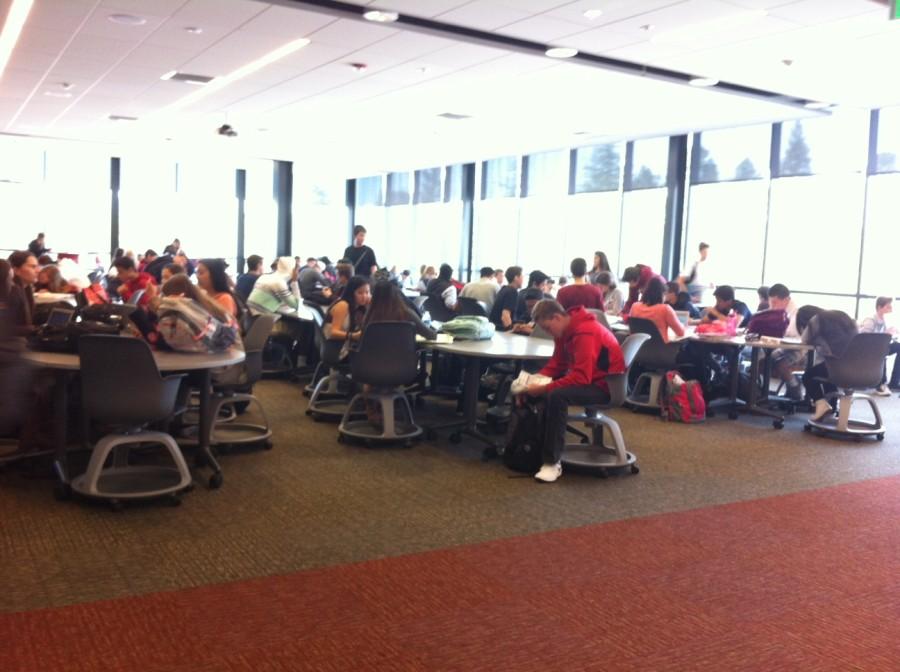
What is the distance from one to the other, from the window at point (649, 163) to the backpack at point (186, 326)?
384 inches

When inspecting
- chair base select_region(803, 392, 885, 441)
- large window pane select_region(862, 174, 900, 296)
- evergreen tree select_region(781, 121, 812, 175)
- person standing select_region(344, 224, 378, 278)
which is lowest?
chair base select_region(803, 392, 885, 441)

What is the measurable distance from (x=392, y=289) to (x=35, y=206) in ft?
45.4

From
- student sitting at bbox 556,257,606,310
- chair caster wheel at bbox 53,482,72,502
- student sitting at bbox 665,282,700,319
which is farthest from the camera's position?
student sitting at bbox 665,282,700,319

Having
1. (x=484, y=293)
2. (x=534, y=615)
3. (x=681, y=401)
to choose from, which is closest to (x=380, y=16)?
(x=484, y=293)

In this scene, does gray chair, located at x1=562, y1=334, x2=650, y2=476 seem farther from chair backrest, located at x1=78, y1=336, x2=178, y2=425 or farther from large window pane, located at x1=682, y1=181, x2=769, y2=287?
large window pane, located at x1=682, y1=181, x2=769, y2=287

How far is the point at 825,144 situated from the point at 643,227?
3224mm

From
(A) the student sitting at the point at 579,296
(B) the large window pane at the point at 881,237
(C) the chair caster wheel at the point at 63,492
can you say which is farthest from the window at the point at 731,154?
(C) the chair caster wheel at the point at 63,492

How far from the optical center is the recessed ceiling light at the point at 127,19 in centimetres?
706

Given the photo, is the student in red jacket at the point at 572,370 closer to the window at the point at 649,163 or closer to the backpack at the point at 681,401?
the backpack at the point at 681,401

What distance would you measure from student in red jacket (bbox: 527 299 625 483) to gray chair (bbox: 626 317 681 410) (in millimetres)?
2254

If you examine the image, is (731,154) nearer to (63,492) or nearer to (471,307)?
(471,307)

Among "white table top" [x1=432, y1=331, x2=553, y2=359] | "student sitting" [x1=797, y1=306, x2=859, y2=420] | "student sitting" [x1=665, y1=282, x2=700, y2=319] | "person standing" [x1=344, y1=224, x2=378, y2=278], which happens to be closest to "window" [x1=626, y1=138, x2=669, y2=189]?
Result: "student sitting" [x1=665, y1=282, x2=700, y2=319]

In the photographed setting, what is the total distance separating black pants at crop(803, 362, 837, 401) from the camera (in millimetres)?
6887

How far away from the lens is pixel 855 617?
3.27 m
